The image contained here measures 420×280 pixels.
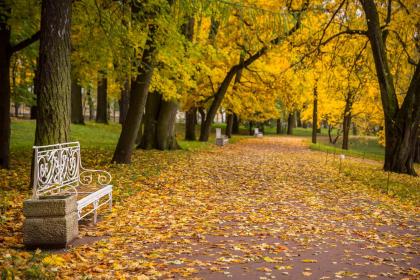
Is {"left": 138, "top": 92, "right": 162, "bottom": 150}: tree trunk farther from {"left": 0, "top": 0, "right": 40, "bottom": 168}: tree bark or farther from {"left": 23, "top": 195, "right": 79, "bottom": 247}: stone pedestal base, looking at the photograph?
{"left": 23, "top": 195, "right": 79, "bottom": 247}: stone pedestal base

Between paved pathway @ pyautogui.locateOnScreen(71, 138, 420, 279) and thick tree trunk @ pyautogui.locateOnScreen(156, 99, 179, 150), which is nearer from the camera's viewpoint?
paved pathway @ pyautogui.locateOnScreen(71, 138, 420, 279)

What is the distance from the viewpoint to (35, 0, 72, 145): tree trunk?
8.41m

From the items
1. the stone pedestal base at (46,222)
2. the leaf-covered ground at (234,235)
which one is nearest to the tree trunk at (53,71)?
the leaf-covered ground at (234,235)

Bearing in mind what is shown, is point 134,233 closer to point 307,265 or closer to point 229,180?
point 307,265

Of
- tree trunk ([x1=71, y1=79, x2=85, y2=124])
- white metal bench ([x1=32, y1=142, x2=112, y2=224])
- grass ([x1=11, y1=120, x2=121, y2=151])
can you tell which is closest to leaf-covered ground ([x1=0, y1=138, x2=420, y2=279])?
white metal bench ([x1=32, y1=142, x2=112, y2=224])

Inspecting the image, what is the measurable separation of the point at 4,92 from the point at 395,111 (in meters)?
13.7

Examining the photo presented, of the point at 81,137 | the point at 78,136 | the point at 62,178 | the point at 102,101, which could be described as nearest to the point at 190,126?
the point at 102,101

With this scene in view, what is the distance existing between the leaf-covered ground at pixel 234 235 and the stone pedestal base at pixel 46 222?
231mm

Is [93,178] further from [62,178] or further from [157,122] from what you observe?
[157,122]

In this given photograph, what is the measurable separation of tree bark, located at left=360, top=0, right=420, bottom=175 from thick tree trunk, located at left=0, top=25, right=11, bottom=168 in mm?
12512

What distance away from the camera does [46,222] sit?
5664 millimetres

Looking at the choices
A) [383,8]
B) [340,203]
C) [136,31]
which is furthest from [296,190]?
[383,8]

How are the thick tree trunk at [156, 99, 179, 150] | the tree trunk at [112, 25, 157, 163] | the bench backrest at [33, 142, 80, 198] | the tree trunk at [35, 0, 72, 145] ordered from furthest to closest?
the thick tree trunk at [156, 99, 179, 150] → the tree trunk at [112, 25, 157, 163] → the tree trunk at [35, 0, 72, 145] → the bench backrest at [33, 142, 80, 198]

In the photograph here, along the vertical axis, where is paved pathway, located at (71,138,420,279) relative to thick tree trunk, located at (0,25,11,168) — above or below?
below
